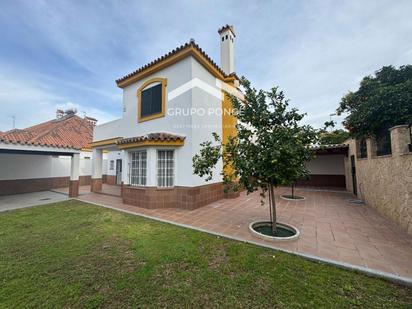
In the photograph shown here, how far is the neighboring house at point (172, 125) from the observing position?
324 inches

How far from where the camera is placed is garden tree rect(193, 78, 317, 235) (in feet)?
14.8

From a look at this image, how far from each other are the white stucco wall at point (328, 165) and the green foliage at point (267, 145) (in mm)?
12553

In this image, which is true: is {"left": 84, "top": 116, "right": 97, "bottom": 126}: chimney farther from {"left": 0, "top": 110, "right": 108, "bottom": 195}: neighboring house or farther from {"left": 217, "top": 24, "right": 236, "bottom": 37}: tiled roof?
{"left": 217, "top": 24, "right": 236, "bottom": 37}: tiled roof

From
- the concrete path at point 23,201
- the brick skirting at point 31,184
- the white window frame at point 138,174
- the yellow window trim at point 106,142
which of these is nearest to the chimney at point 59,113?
the brick skirting at point 31,184

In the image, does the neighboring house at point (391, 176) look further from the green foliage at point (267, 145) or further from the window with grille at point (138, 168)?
the window with grille at point (138, 168)

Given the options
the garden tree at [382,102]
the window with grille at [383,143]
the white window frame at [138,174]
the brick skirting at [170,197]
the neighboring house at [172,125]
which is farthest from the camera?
the white window frame at [138,174]

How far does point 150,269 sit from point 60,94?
20587mm

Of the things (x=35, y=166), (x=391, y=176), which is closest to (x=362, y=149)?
(x=391, y=176)

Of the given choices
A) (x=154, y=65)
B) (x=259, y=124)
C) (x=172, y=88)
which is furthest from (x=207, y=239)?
(x=154, y=65)

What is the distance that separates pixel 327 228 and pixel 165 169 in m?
7.05

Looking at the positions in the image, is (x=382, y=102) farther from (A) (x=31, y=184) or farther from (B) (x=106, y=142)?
(A) (x=31, y=184)

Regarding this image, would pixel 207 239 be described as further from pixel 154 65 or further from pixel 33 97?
pixel 33 97

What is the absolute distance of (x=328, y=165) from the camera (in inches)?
591

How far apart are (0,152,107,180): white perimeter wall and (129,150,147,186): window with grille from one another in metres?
11.3
